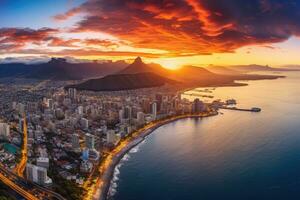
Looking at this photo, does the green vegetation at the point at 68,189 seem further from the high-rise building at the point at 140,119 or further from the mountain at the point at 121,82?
the mountain at the point at 121,82

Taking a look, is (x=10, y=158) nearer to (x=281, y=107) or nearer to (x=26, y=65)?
(x=281, y=107)

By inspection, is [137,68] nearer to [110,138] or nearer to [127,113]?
[127,113]

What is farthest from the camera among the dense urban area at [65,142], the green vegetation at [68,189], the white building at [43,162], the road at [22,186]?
the white building at [43,162]

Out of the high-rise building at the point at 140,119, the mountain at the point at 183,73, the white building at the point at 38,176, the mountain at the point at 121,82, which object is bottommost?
the white building at the point at 38,176

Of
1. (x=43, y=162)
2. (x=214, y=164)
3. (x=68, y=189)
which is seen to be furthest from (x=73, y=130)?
(x=214, y=164)

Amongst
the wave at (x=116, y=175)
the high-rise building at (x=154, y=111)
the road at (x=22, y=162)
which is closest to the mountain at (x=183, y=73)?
the high-rise building at (x=154, y=111)

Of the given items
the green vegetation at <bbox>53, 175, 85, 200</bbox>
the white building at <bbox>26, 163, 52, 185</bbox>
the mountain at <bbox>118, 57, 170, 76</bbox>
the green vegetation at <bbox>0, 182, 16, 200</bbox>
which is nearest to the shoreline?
the green vegetation at <bbox>53, 175, 85, 200</bbox>
